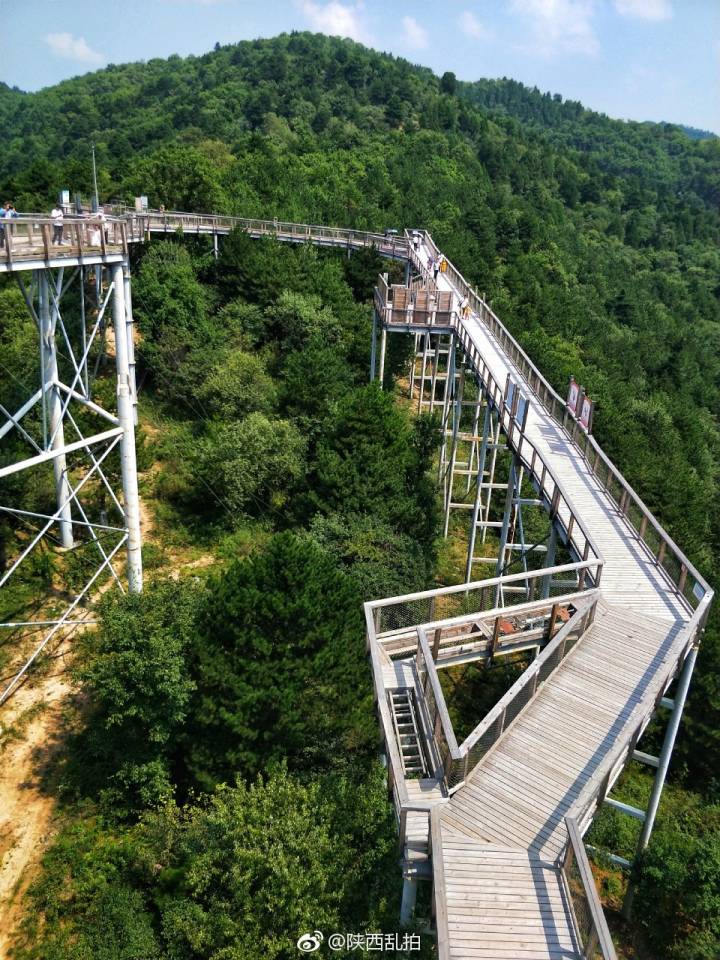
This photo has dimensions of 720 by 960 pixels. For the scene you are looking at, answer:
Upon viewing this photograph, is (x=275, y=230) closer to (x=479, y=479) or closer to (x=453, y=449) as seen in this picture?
(x=453, y=449)

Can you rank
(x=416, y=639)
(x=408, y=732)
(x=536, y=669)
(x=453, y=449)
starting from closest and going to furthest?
1. (x=536, y=669)
2. (x=408, y=732)
3. (x=416, y=639)
4. (x=453, y=449)

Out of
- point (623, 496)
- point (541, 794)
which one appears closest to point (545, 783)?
point (541, 794)

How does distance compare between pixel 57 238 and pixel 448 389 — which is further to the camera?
pixel 448 389

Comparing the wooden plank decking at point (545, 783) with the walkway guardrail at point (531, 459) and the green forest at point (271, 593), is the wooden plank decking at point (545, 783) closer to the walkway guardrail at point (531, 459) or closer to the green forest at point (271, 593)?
the walkway guardrail at point (531, 459)

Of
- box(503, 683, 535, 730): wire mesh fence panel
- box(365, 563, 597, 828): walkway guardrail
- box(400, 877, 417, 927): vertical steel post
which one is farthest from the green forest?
box(503, 683, 535, 730): wire mesh fence panel

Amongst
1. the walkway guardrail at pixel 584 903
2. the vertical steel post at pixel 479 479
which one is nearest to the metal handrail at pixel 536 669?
the walkway guardrail at pixel 584 903

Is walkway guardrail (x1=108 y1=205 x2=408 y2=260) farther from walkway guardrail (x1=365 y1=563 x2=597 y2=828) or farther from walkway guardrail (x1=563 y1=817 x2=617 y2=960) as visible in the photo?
walkway guardrail (x1=563 y1=817 x2=617 y2=960)

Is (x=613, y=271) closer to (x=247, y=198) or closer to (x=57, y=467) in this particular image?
(x=247, y=198)

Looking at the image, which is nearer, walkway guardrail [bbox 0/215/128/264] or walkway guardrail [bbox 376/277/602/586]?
walkway guardrail [bbox 0/215/128/264]
